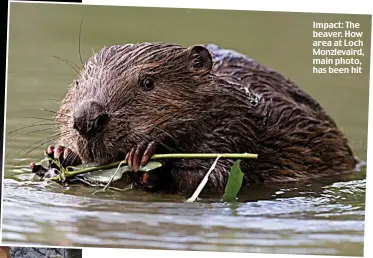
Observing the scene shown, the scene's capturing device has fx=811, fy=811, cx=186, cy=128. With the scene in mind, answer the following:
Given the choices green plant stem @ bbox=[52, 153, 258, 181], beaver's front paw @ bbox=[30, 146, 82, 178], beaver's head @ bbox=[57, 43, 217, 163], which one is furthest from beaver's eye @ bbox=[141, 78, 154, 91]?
beaver's front paw @ bbox=[30, 146, 82, 178]

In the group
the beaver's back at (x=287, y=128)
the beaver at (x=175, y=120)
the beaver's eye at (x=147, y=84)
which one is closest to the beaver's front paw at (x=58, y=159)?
the beaver at (x=175, y=120)

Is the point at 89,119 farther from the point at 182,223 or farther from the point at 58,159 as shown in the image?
the point at 182,223

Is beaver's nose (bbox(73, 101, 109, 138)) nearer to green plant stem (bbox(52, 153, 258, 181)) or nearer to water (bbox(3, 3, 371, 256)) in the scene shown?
green plant stem (bbox(52, 153, 258, 181))

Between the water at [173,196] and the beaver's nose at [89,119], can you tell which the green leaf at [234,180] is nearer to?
the water at [173,196]

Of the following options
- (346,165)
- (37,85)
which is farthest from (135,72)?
(346,165)

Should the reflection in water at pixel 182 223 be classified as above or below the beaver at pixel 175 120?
below

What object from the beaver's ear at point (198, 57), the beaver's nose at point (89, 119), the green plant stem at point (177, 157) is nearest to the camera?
the beaver's nose at point (89, 119)

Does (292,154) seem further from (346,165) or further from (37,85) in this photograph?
(37,85)

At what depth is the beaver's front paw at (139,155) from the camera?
3598mm

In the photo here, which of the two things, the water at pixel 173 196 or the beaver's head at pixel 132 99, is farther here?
the water at pixel 173 196

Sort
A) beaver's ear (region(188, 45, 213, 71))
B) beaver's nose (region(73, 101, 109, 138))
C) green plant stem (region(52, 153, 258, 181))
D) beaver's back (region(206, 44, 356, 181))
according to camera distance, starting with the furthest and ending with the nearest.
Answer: beaver's back (region(206, 44, 356, 181))
beaver's ear (region(188, 45, 213, 71))
green plant stem (region(52, 153, 258, 181))
beaver's nose (region(73, 101, 109, 138))

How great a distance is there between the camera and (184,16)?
12.9ft

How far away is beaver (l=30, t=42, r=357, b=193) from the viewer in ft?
11.8

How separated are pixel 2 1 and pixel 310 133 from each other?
1659 mm
